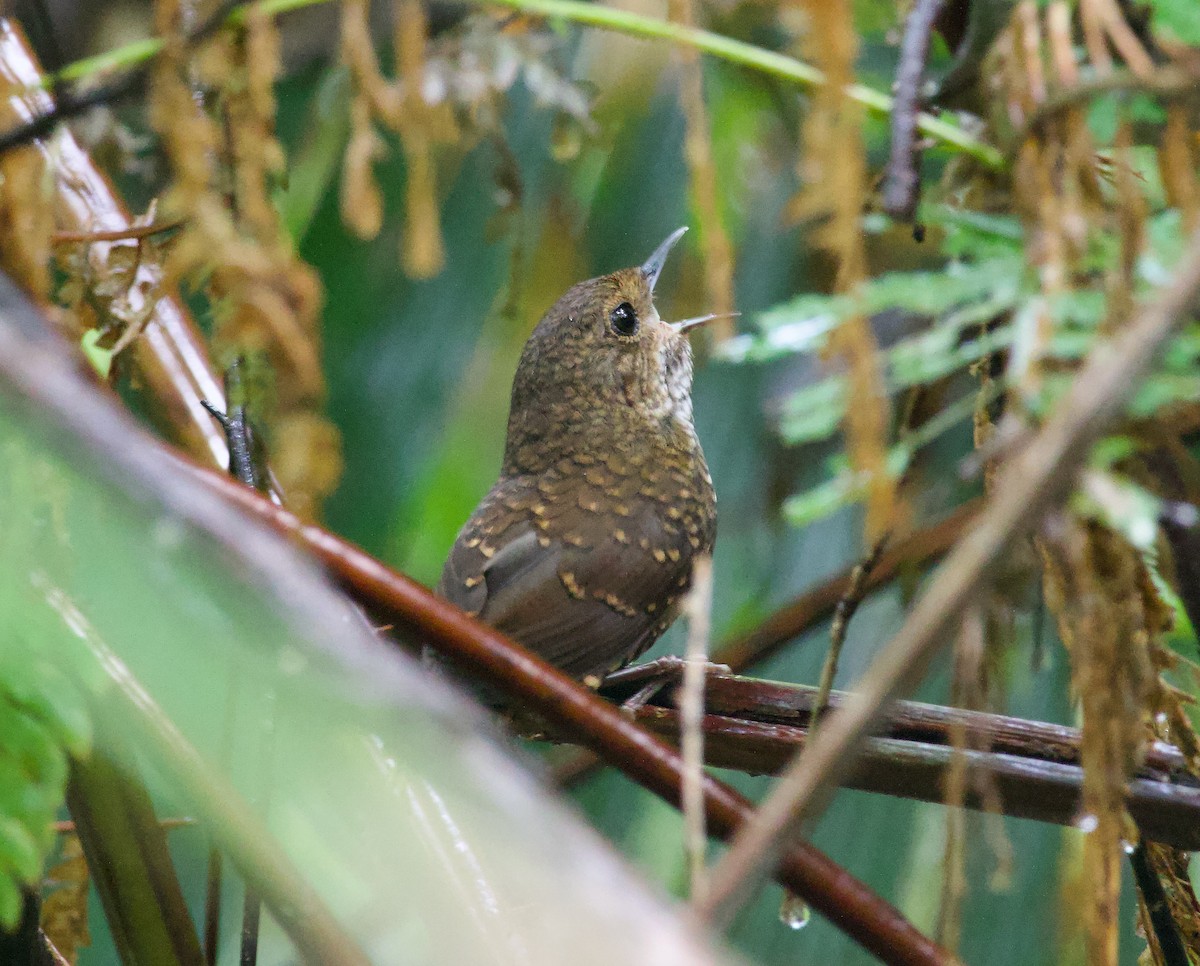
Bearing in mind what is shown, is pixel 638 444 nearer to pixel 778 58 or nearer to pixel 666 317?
pixel 666 317

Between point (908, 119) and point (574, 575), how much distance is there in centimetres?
124

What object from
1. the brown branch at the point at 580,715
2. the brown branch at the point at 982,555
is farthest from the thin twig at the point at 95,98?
the brown branch at the point at 982,555

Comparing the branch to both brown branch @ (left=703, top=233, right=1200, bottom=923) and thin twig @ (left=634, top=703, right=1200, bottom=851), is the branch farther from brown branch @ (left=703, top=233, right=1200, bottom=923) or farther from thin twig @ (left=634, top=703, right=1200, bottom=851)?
brown branch @ (left=703, top=233, right=1200, bottom=923)

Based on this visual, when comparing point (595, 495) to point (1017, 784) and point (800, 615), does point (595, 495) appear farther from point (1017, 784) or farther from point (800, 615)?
point (1017, 784)

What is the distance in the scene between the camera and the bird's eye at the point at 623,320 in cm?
248

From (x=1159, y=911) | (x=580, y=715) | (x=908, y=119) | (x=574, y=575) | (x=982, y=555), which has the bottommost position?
(x=1159, y=911)

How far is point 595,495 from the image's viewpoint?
222 centimetres

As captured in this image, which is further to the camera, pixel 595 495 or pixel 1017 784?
pixel 595 495

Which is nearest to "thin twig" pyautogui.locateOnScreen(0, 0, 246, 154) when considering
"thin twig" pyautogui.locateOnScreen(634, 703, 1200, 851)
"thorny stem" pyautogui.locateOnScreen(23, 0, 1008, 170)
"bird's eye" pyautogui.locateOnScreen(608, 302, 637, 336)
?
"thorny stem" pyautogui.locateOnScreen(23, 0, 1008, 170)

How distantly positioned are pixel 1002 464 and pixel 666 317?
1881 mm

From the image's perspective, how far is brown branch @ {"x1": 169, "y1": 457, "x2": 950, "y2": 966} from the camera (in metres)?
0.98

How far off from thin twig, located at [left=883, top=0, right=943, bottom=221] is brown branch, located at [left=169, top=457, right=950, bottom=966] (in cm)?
46

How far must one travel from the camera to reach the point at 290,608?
65cm

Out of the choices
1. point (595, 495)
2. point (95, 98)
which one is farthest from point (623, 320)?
point (95, 98)
